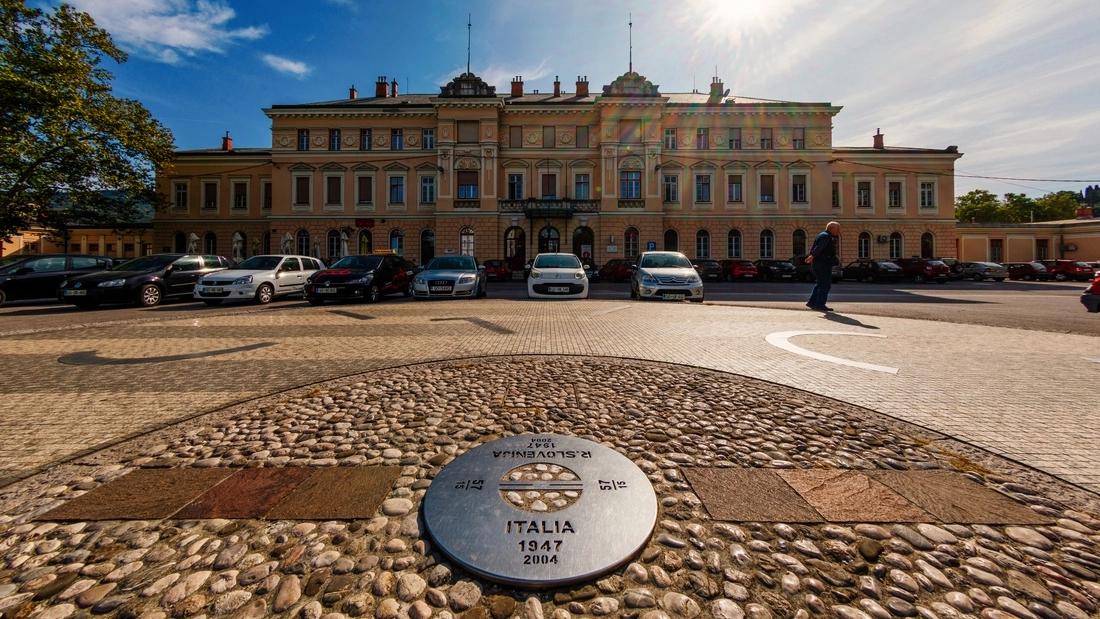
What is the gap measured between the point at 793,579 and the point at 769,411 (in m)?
1.83

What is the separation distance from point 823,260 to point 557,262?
735cm

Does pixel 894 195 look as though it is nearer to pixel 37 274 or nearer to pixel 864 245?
pixel 864 245

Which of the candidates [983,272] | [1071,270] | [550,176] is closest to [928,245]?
[983,272]

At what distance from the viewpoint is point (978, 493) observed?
205cm

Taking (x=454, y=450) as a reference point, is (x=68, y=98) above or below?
above

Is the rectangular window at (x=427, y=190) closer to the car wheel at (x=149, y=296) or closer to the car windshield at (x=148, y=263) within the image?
the car windshield at (x=148, y=263)

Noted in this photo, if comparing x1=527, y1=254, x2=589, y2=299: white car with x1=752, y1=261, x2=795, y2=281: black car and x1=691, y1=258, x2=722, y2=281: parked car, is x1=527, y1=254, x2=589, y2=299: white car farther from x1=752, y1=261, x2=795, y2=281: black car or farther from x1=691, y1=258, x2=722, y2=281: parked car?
x1=752, y1=261, x2=795, y2=281: black car

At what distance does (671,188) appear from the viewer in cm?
3547

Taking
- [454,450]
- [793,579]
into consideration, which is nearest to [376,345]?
[454,450]

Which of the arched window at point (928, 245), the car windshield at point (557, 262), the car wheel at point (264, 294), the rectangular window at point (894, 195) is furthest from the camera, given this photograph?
the rectangular window at point (894, 195)

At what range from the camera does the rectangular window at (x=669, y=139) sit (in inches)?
1389

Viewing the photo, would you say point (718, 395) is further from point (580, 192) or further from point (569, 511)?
point (580, 192)

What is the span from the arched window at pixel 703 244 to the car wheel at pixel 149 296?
32451mm

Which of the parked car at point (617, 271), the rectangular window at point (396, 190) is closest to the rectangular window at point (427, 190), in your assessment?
the rectangular window at point (396, 190)
